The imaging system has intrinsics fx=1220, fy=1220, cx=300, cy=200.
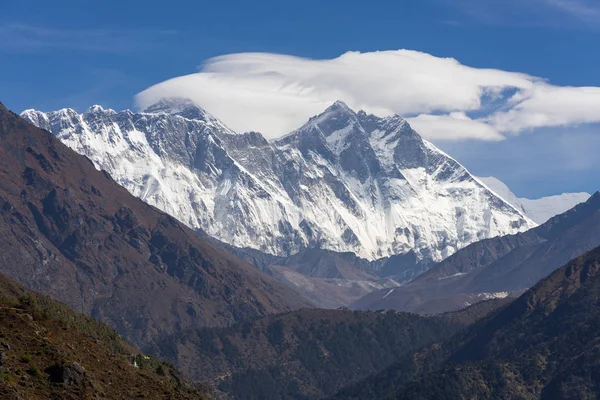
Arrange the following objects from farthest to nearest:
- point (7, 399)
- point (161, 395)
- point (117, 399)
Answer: point (161, 395) < point (117, 399) < point (7, 399)

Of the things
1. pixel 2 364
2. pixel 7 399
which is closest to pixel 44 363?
pixel 2 364

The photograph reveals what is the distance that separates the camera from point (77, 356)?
17450 centimetres

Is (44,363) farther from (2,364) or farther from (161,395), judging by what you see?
(161,395)

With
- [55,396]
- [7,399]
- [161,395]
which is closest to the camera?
[7,399]

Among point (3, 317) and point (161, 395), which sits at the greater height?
point (3, 317)

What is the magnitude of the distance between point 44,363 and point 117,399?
1150 centimetres

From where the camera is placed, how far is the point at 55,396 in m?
156

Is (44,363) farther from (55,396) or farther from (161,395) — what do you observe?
(161,395)

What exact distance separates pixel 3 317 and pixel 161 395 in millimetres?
25708

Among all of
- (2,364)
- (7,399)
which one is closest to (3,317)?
(2,364)

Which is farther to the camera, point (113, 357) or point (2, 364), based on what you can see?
point (113, 357)

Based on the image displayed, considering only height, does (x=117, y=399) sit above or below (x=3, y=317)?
below

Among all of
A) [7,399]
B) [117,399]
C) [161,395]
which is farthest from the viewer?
[161,395]

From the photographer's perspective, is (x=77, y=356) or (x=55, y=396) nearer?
(x=55, y=396)
